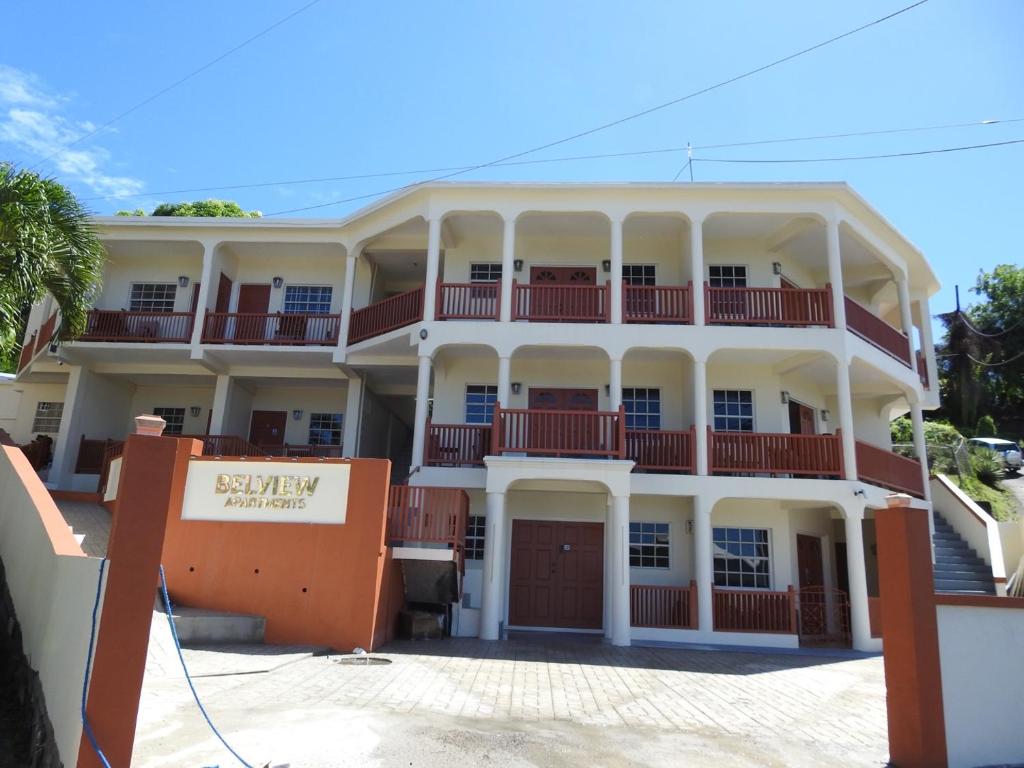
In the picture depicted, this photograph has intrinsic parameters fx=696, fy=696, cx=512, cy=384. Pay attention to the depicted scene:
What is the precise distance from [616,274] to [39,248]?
1044cm

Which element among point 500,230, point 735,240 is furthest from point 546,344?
point 735,240

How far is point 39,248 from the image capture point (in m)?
10.2

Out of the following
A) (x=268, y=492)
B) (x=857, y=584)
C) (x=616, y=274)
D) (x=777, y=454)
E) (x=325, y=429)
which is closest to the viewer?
(x=268, y=492)

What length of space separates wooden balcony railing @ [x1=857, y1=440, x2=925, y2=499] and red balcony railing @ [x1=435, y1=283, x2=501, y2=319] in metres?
8.45

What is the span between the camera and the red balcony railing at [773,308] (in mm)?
14930

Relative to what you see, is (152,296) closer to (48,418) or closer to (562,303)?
(48,418)

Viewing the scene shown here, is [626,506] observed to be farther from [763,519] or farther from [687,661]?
[763,519]

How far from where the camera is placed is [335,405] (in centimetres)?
1912

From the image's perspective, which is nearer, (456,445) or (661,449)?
(661,449)

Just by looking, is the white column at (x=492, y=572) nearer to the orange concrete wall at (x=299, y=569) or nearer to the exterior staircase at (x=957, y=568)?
the orange concrete wall at (x=299, y=569)

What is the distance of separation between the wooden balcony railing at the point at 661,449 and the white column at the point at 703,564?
0.85 m

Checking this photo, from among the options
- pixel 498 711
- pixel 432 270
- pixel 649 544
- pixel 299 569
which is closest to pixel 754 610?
pixel 649 544

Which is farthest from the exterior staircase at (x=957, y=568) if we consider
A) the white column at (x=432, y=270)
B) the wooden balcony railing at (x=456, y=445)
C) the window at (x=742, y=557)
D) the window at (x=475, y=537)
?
the white column at (x=432, y=270)

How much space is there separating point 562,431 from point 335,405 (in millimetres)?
7849
